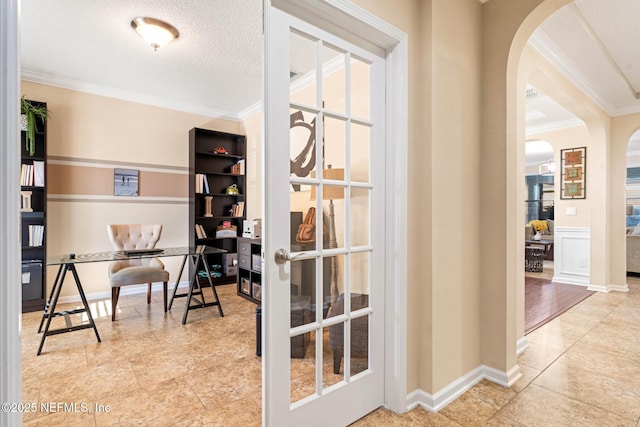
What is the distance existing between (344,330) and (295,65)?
1375 millimetres

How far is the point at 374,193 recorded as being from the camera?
1834 millimetres

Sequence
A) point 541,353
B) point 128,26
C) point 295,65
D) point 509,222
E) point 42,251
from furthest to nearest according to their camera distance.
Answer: point 42,251 < point 128,26 < point 541,353 < point 509,222 < point 295,65

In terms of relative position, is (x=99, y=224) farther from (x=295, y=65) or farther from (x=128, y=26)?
(x=295, y=65)

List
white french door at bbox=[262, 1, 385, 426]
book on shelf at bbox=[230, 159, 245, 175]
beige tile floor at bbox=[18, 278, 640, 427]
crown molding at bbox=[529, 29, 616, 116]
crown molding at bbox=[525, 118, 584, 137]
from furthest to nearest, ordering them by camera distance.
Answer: crown molding at bbox=[525, 118, 584, 137]
book on shelf at bbox=[230, 159, 245, 175]
crown molding at bbox=[529, 29, 616, 116]
beige tile floor at bbox=[18, 278, 640, 427]
white french door at bbox=[262, 1, 385, 426]

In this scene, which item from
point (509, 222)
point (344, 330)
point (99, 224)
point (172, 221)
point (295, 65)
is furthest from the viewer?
point (172, 221)

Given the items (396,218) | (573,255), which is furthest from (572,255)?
(396,218)

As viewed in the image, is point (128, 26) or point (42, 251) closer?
point (128, 26)

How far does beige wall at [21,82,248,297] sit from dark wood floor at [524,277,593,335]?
4.76 meters

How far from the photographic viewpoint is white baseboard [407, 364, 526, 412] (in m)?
1.86

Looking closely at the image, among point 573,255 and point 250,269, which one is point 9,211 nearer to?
point 250,269

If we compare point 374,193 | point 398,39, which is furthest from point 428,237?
point 398,39

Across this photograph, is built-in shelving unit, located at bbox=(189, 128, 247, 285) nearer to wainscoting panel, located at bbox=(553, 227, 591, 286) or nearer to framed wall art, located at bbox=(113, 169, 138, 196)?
framed wall art, located at bbox=(113, 169, 138, 196)

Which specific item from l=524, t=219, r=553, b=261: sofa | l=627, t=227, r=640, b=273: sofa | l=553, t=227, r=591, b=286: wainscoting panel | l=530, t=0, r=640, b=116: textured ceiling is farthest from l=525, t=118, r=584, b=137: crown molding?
l=627, t=227, r=640, b=273: sofa

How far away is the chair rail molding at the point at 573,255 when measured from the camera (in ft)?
16.6
